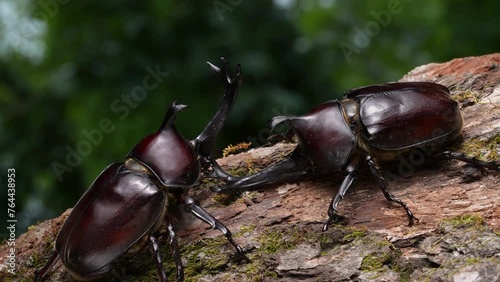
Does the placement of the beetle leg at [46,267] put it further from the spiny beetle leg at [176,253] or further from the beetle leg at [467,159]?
the beetle leg at [467,159]

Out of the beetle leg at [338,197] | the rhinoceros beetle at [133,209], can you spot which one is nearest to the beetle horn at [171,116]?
the rhinoceros beetle at [133,209]

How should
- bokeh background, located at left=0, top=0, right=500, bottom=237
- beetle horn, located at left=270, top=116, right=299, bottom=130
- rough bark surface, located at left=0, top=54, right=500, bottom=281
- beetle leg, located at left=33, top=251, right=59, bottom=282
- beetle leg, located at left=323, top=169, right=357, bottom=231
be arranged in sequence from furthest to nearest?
bokeh background, located at left=0, top=0, right=500, bottom=237 < beetle horn, located at left=270, top=116, right=299, bottom=130 < beetle leg, located at left=33, top=251, right=59, bottom=282 < beetle leg, located at left=323, top=169, right=357, bottom=231 < rough bark surface, located at left=0, top=54, right=500, bottom=281

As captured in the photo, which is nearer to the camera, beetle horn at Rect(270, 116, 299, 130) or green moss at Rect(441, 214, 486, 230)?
green moss at Rect(441, 214, 486, 230)

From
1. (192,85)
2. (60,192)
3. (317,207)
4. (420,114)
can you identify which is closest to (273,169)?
(317,207)

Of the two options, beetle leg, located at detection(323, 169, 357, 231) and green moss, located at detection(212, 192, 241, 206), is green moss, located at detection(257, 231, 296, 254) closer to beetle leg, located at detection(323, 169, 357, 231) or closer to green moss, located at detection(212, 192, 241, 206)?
beetle leg, located at detection(323, 169, 357, 231)

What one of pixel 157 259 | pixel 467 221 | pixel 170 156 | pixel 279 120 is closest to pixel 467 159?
pixel 467 221

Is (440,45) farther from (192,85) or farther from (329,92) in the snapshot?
(192,85)

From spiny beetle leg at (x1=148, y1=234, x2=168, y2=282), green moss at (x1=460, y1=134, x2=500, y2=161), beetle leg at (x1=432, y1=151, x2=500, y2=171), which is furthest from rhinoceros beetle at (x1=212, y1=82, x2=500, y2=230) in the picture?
spiny beetle leg at (x1=148, y1=234, x2=168, y2=282)
